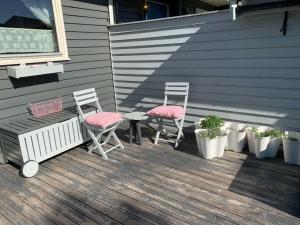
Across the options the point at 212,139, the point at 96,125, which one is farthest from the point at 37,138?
the point at 212,139

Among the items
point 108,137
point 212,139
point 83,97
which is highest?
point 83,97

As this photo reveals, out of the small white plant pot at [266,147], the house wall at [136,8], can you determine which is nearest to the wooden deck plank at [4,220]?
the small white plant pot at [266,147]

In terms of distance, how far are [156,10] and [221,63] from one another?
3080 mm

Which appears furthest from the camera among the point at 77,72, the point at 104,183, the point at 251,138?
the point at 77,72

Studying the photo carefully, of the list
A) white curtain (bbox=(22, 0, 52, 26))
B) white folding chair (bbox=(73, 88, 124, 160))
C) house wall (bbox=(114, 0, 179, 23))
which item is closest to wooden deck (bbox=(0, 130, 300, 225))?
white folding chair (bbox=(73, 88, 124, 160))

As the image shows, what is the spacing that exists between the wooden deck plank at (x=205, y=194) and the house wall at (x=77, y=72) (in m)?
1.57

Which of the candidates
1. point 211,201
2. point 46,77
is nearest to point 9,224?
point 211,201

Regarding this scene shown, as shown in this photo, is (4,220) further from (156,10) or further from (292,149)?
(156,10)

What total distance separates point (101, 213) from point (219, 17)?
2.79 metres

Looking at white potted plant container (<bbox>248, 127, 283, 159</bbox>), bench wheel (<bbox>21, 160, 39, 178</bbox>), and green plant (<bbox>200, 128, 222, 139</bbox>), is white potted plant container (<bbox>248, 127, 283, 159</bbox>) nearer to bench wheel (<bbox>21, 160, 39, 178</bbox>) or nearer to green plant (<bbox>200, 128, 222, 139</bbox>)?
green plant (<bbox>200, 128, 222, 139</bbox>)

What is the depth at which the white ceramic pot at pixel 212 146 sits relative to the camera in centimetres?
344

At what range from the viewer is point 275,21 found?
3297 millimetres

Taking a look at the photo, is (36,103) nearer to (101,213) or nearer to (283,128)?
(101,213)

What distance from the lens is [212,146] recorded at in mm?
3461
